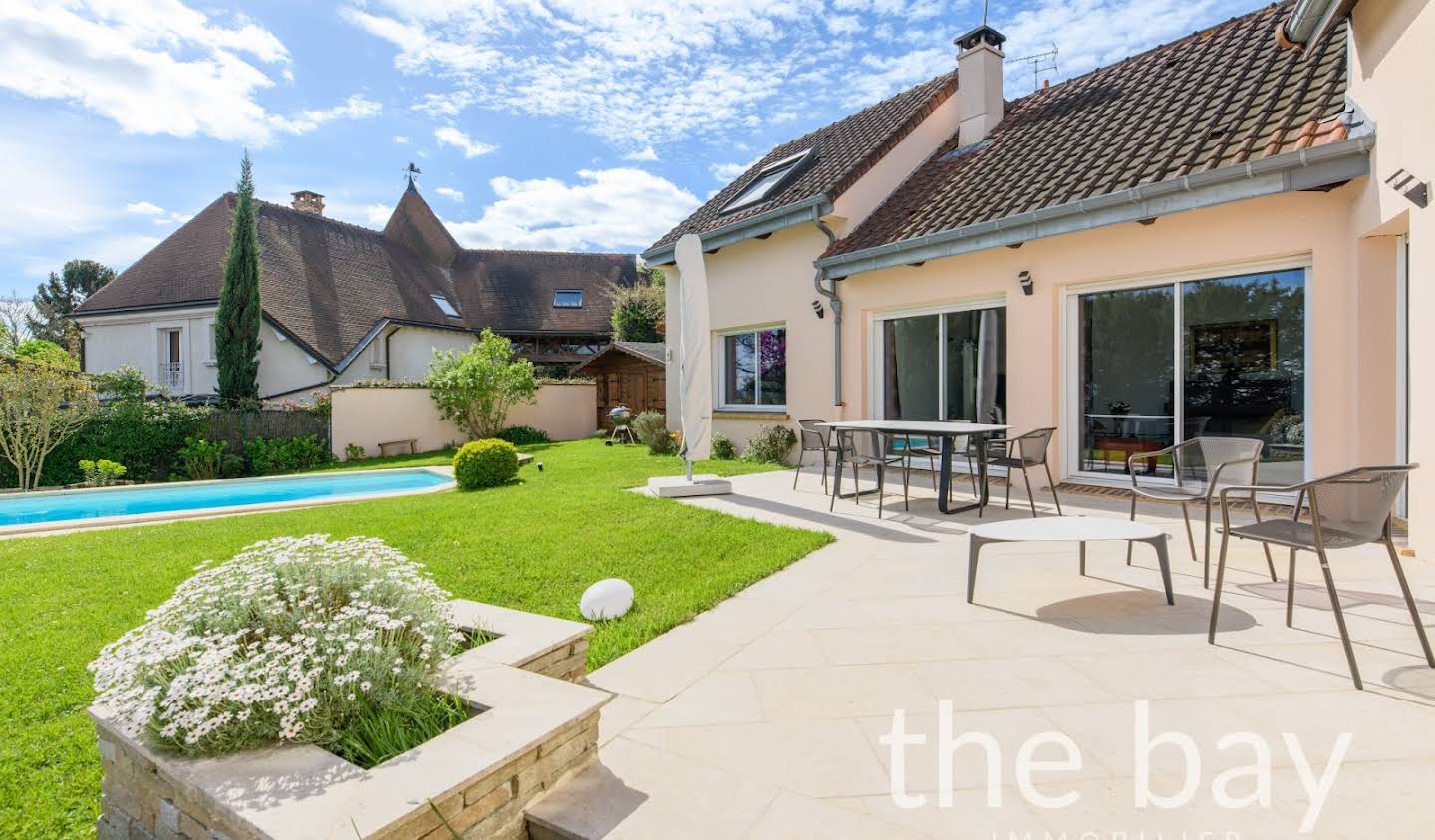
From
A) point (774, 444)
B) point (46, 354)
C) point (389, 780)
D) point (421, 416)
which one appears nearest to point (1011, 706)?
point (389, 780)

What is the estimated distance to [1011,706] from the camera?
264 centimetres

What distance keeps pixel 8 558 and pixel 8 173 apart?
12863 millimetres

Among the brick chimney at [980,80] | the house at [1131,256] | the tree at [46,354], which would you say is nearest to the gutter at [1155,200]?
the house at [1131,256]

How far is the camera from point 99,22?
743 cm

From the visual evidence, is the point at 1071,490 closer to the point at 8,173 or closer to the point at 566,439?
the point at 566,439

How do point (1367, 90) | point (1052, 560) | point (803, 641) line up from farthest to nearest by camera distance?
point (1367, 90) < point (1052, 560) < point (803, 641)

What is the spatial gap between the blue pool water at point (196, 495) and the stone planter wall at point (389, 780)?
866 cm

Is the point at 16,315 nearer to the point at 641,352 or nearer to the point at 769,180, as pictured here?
the point at 641,352

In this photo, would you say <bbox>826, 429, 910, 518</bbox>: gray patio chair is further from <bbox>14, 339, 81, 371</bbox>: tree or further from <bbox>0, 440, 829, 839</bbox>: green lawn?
<bbox>14, 339, 81, 371</bbox>: tree

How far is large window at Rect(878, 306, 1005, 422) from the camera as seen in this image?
8.62 metres

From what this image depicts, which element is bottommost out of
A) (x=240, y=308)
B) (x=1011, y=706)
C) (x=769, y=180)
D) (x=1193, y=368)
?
(x=1011, y=706)

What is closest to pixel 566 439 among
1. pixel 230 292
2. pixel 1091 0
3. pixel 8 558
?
pixel 230 292

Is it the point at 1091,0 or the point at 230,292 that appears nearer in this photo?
the point at 1091,0

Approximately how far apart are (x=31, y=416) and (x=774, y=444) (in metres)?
13.1
